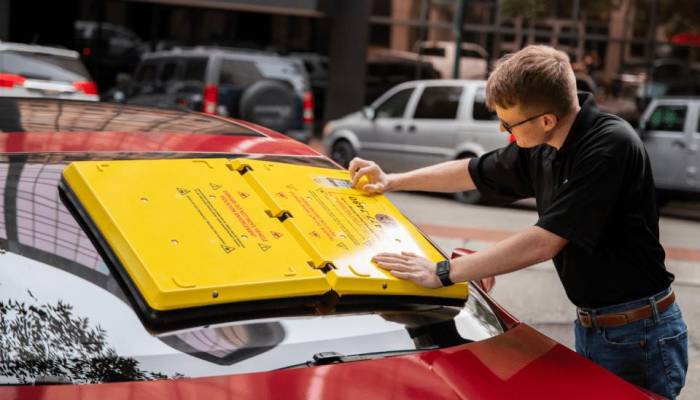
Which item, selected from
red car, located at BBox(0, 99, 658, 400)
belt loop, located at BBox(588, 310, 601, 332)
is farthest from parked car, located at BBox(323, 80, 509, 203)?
red car, located at BBox(0, 99, 658, 400)

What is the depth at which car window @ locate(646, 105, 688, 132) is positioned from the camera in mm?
13609

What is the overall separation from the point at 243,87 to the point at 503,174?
11884 millimetres

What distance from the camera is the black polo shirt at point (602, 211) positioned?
2541 mm

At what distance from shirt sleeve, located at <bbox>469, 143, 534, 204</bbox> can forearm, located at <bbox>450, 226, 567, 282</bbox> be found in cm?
49


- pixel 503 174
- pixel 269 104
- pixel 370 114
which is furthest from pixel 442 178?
pixel 370 114

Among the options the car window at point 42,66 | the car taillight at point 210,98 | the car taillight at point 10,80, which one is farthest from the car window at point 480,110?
the car taillight at point 10,80

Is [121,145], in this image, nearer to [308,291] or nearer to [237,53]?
[308,291]

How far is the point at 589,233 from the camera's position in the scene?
2.54m

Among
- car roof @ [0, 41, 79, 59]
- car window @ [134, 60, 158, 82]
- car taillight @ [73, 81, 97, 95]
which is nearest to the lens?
car roof @ [0, 41, 79, 59]

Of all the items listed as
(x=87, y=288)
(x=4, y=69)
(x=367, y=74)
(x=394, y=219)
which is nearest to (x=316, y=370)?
(x=87, y=288)

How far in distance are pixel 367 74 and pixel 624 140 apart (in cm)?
2040

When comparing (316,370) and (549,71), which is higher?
(549,71)

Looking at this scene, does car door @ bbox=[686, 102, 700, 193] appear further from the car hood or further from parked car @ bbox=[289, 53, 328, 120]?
the car hood

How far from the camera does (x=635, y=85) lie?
2212 cm
